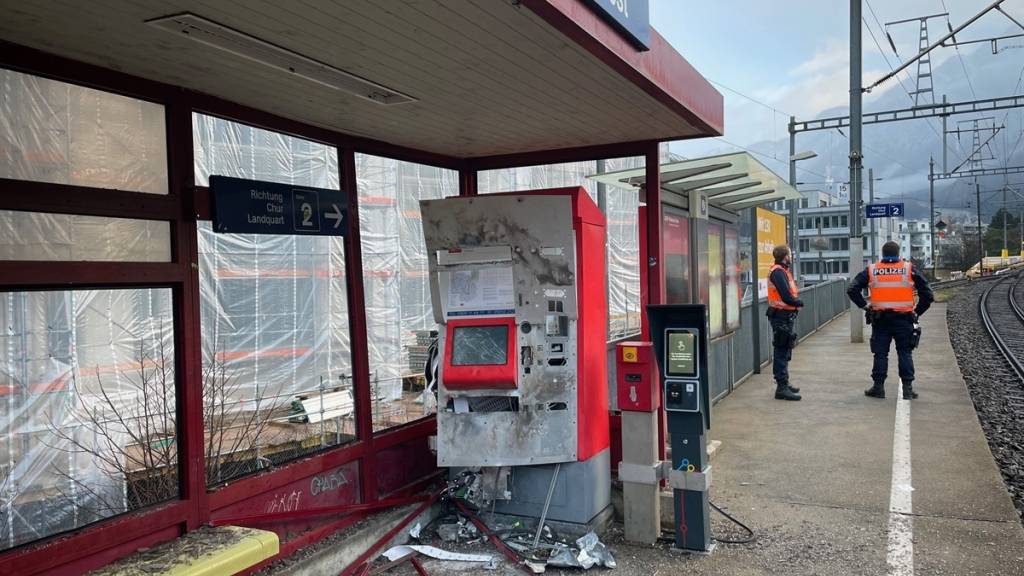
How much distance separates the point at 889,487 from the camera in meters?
5.71

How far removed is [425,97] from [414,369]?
3.10m

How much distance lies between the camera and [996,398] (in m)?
9.84

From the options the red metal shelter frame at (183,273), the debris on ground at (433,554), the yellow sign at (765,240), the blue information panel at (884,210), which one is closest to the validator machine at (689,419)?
the debris on ground at (433,554)

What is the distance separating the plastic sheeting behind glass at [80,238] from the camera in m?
3.26

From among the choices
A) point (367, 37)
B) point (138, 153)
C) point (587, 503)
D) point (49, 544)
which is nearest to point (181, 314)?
point (138, 153)

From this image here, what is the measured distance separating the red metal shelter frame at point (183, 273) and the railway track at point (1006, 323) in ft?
33.5

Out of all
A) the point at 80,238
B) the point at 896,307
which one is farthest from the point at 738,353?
the point at 80,238

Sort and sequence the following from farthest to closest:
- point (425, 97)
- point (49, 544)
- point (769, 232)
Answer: point (769, 232), point (425, 97), point (49, 544)

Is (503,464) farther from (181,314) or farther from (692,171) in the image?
(692,171)

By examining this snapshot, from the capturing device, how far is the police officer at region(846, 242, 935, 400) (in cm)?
Answer: 859

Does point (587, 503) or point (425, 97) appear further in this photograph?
point (587, 503)

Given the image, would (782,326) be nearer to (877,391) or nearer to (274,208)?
(877,391)

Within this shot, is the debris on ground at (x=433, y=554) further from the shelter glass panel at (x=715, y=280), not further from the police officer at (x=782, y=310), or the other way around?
the police officer at (x=782, y=310)

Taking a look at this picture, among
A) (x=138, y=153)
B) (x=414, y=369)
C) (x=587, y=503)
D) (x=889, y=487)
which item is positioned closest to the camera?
(x=138, y=153)
